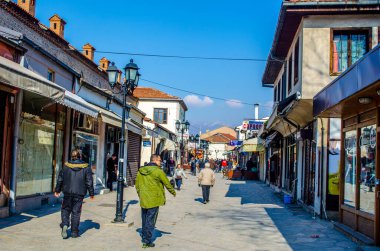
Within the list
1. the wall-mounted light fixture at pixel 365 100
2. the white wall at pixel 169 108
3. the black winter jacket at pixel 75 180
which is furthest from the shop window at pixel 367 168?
the white wall at pixel 169 108

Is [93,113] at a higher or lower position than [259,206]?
higher

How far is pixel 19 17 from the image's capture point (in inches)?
608

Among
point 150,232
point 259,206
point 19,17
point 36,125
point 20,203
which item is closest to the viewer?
point 150,232

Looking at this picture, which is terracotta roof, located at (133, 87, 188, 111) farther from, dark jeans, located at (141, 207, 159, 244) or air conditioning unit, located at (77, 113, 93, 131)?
dark jeans, located at (141, 207, 159, 244)

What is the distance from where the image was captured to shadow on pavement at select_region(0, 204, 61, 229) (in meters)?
9.95

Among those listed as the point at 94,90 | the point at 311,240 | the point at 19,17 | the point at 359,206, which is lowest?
the point at 311,240

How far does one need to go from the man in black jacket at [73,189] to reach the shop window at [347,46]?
8781mm

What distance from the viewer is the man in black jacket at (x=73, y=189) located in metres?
8.78

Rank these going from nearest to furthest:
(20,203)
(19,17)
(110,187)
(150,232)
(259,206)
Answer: (150,232)
(20,203)
(19,17)
(259,206)
(110,187)

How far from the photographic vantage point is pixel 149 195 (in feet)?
28.6

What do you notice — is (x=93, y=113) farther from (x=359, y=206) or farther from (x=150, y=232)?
(x=359, y=206)

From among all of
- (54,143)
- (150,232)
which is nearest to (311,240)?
(150,232)

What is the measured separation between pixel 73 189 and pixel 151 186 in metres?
1.46

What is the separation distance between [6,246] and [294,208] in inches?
416
